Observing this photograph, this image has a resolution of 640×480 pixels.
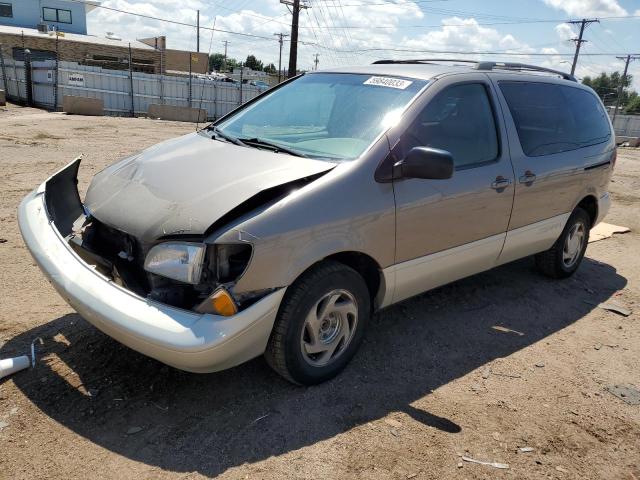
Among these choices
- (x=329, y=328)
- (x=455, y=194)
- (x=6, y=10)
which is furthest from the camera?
(x=6, y=10)

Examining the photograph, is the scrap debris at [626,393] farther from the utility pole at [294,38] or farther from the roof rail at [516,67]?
the utility pole at [294,38]

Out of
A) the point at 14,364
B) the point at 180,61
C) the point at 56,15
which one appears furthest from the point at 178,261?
the point at 180,61

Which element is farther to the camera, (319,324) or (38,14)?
(38,14)

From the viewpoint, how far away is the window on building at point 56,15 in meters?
46.0

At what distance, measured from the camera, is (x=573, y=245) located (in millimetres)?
5203

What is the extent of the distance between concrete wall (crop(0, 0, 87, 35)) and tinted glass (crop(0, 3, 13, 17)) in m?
0.23

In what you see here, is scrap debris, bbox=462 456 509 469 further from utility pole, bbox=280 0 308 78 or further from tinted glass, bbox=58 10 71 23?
tinted glass, bbox=58 10 71 23

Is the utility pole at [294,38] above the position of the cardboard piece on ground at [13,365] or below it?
above

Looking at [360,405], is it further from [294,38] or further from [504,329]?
[294,38]

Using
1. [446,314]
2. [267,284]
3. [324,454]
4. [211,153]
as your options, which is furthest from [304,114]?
[324,454]

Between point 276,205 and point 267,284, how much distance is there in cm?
41

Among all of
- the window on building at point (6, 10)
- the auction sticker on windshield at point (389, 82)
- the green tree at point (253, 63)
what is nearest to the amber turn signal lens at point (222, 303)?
the auction sticker on windshield at point (389, 82)

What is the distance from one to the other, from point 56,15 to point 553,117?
173 ft

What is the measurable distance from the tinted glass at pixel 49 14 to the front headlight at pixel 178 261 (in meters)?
52.9
